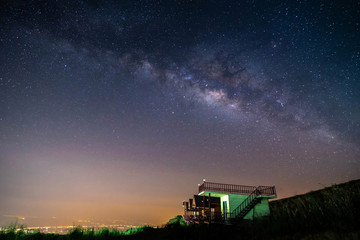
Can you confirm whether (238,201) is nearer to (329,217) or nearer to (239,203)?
(239,203)

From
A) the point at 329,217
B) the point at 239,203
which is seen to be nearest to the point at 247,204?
the point at 239,203

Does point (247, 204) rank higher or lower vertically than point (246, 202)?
lower

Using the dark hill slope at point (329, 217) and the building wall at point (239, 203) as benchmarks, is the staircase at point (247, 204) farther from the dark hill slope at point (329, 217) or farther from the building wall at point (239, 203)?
the dark hill slope at point (329, 217)

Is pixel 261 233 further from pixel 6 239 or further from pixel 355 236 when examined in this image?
pixel 6 239

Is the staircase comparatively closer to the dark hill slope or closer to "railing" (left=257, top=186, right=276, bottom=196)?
"railing" (left=257, top=186, right=276, bottom=196)

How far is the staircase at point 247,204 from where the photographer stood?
19.2 metres

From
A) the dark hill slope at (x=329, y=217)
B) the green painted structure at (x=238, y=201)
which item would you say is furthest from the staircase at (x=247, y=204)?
the dark hill slope at (x=329, y=217)

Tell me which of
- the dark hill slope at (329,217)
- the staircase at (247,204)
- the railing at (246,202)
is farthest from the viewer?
the railing at (246,202)

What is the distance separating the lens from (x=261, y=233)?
6902mm

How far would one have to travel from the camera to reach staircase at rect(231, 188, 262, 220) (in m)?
19.2

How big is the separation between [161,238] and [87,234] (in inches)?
189

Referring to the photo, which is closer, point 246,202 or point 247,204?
point 247,204

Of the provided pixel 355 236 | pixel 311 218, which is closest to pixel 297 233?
pixel 311 218

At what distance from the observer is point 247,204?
20.9m
